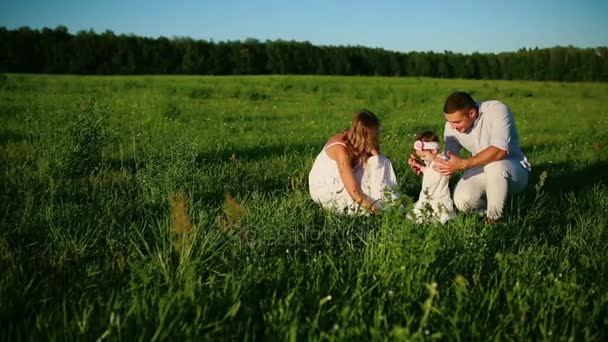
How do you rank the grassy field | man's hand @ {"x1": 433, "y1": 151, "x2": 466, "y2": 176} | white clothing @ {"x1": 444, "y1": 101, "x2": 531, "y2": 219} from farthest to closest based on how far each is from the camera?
white clothing @ {"x1": 444, "y1": 101, "x2": 531, "y2": 219}
man's hand @ {"x1": 433, "y1": 151, "x2": 466, "y2": 176}
the grassy field

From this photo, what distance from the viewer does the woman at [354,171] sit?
485cm

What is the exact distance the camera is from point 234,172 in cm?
601

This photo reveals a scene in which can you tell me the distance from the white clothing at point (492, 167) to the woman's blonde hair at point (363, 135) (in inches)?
40.7

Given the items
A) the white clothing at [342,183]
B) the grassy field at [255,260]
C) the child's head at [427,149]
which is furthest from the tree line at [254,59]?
the child's head at [427,149]

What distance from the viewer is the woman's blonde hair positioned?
495 cm

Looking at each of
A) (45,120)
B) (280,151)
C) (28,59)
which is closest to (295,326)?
(45,120)

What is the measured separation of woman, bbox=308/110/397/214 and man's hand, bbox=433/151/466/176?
53 cm

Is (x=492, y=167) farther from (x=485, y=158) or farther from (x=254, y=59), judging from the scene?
(x=254, y=59)

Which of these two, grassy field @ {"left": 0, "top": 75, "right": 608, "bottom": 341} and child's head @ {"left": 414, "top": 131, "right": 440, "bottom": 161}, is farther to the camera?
child's head @ {"left": 414, "top": 131, "right": 440, "bottom": 161}

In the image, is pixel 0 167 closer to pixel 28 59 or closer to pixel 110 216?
pixel 110 216

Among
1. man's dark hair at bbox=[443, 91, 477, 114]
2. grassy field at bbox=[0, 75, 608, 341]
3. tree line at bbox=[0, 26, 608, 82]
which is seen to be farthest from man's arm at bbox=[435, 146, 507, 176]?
tree line at bbox=[0, 26, 608, 82]

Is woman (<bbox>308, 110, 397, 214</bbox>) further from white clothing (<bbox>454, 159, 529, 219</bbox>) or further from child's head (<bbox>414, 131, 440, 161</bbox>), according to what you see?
white clothing (<bbox>454, 159, 529, 219</bbox>)

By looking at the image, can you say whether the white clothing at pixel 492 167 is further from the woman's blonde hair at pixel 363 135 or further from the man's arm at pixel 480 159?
the woman's blonde hair at pixel 363 135

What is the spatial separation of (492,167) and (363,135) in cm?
134
